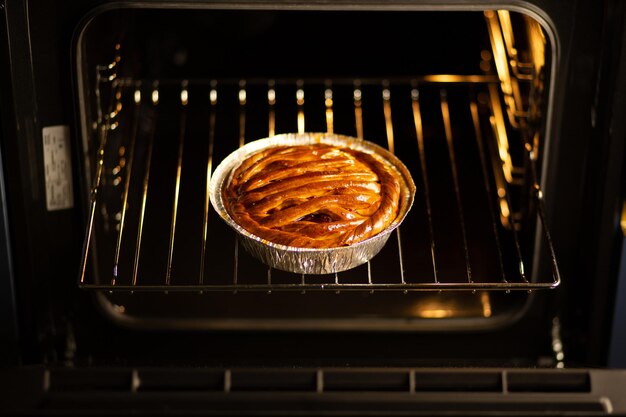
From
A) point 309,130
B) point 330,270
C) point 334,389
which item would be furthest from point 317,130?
point 334,389

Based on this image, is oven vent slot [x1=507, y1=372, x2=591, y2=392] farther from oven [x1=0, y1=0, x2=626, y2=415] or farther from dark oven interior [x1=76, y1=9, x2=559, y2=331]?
dark oven interior [x1=76, y1=9, x2=559, y2=331]

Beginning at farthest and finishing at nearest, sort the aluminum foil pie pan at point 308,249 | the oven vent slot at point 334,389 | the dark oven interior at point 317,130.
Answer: the dark oven interior at point 317,130 < the aluminum foil pie pan at point 308,249 < the oven vent slot at point 334,389

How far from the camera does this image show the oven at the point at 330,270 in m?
1.10

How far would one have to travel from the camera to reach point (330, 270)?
127 cm

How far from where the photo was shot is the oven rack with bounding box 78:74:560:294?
4.90ft

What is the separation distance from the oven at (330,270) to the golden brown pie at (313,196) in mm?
97

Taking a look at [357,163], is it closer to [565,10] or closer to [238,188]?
[238,188]

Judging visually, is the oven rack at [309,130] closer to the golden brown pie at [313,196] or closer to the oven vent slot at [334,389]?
the golden brown pie at [313,196]

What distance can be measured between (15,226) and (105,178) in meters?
0.19

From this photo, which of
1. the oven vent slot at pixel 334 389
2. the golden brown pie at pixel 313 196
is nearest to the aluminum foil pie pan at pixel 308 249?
the golden brown pie at pixel 313 196

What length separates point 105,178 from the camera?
60.1 inches

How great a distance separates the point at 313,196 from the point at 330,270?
4.6 inches

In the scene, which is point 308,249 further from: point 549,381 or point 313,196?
point 549,381

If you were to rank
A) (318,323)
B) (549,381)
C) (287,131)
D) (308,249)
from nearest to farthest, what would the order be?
(549,381), (308,249), (318,323), (287,131)
